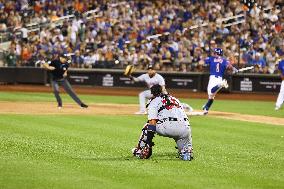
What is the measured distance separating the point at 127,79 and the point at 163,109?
21777mm

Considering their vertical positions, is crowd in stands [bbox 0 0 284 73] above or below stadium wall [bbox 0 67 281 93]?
above

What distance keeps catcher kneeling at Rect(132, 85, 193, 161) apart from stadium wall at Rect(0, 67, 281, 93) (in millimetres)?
20029

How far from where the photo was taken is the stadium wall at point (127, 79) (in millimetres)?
32688

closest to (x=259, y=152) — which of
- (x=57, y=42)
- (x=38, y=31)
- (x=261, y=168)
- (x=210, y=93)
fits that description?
(x=261, y=168)

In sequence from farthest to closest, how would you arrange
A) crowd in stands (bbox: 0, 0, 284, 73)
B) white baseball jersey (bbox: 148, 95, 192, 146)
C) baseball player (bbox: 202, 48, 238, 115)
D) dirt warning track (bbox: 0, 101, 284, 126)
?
crowd in stands (bbox: 0, 0, 284, 73), baseball player (bbox: 202, 48, 238, 115), dirt warning track (bbox: 0, 101, 284, 126), white baseball jersey (bbox: 148, 95, 192, 146)

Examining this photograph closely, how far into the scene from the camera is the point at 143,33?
35.1 metres

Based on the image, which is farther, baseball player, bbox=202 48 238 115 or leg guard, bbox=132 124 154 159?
baseball player, bbox=202 48 238 115

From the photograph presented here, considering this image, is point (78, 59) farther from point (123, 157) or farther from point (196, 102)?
point (123, 157)

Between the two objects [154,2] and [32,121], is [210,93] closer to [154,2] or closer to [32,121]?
[32,121]

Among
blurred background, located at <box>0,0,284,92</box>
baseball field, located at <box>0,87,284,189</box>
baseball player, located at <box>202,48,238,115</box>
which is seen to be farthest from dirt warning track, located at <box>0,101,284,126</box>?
blurred background, located at <box>0,0,284,92</box>

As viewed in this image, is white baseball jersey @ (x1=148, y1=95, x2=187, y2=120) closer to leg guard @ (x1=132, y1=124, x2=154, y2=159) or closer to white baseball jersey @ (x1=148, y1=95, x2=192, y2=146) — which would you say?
white baseball jersey @ (x1=148, y1=95, x2=192, y2=146)

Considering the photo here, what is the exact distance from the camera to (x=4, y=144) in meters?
14.4

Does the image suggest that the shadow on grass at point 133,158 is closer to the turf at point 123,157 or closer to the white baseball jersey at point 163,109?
the turf at point 123,157

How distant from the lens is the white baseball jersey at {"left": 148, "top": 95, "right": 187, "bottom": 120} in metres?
12.3
